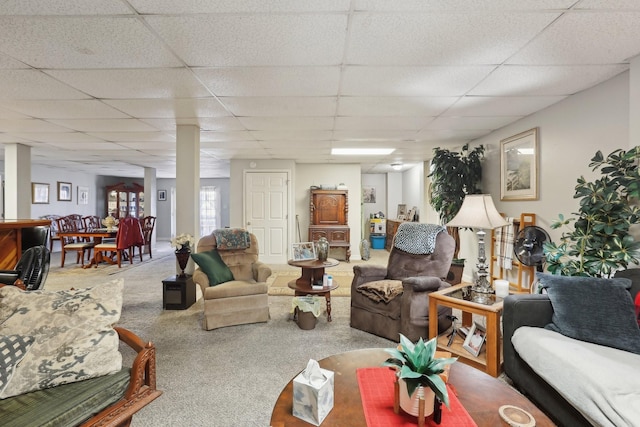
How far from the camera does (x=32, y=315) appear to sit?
147 cm

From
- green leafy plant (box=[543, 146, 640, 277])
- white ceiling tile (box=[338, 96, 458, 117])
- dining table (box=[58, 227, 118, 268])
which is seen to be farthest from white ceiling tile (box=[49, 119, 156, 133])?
green leafy plant (box=[543, 146, 640, 277])

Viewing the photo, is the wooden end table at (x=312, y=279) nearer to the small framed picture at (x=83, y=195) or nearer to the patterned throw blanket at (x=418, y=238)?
the patterned throw blanket at (x=418, y=238)

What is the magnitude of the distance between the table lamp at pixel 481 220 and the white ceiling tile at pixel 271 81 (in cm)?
159

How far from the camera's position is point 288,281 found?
5.06 meters

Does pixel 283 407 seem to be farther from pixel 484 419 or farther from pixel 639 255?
pixel 639 255

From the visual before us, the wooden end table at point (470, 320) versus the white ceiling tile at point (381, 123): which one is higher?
the white ceiling tile at point (381, 123)

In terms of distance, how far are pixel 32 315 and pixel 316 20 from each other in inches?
83.5

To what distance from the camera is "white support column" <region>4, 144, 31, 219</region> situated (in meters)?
4.88

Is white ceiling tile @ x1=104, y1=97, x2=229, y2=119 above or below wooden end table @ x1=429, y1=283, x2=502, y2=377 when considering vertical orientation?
above

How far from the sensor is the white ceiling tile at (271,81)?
2390 mm

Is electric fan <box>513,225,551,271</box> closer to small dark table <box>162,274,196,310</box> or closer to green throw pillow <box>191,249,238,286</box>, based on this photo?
green throw pillow <box>191,249,238,286</box>

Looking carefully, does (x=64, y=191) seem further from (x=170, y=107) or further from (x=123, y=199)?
(x=170, y=107)

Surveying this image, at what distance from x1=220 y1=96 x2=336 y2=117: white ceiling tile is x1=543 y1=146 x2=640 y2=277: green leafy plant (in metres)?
2.27

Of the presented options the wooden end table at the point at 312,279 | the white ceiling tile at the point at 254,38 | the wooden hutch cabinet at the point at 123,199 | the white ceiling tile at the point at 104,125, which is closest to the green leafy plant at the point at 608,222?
the wooden end table at the point at 312,279
